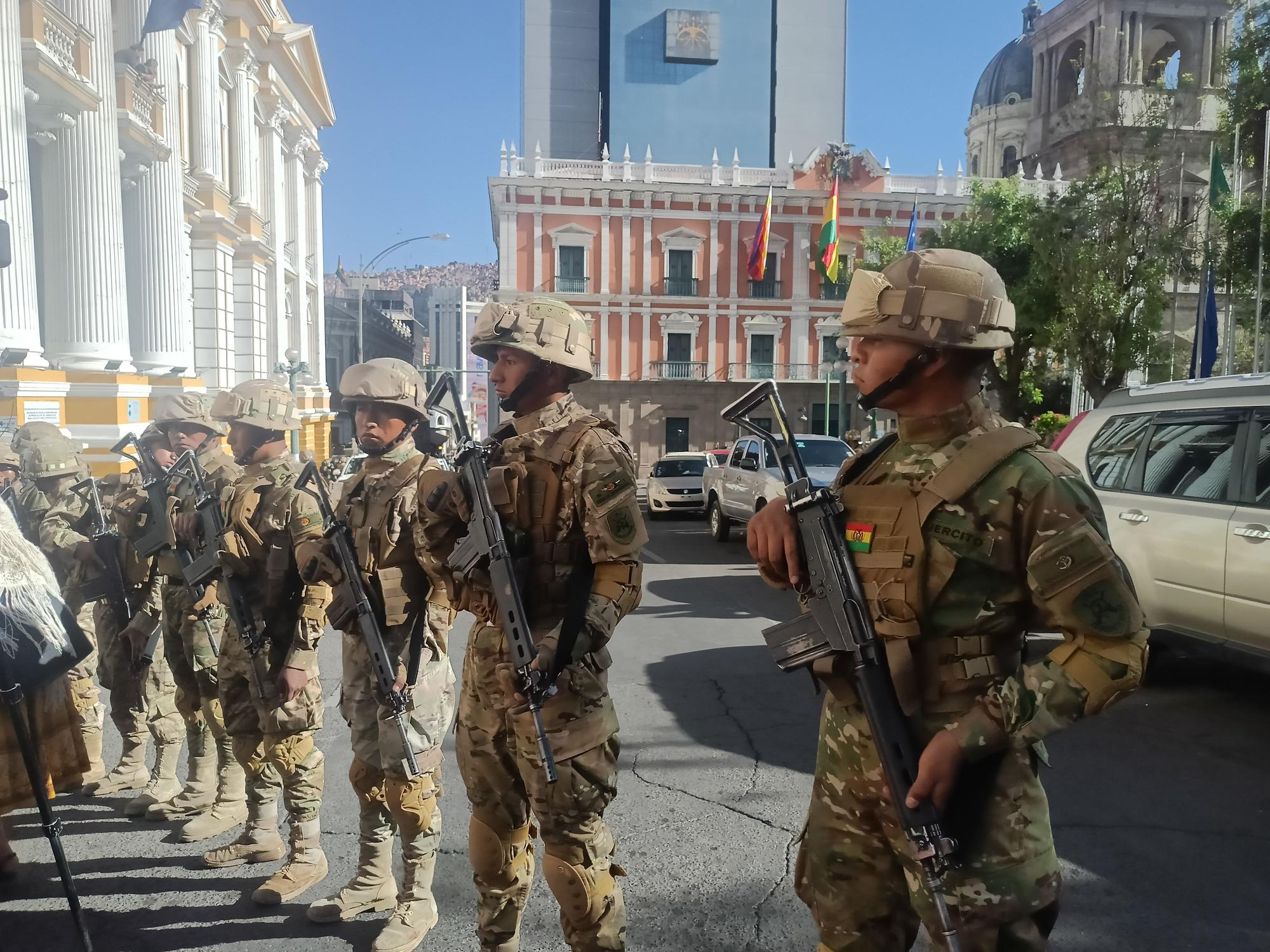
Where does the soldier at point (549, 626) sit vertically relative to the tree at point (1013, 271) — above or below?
below

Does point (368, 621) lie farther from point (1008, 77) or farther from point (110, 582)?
point (1008, 77)

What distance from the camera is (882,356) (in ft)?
6.15

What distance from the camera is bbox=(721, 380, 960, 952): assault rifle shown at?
172 cm

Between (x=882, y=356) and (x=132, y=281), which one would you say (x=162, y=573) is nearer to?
(x=882, y=356)

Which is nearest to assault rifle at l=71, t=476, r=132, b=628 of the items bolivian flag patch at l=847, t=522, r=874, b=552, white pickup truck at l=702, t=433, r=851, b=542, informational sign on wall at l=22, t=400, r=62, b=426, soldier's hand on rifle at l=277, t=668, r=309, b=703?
soldier's hand on rifle at l=277, t=668, r=309, b=703

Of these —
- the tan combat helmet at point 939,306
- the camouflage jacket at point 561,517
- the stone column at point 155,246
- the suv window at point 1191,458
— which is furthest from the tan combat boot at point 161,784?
the stone column at point 155,246

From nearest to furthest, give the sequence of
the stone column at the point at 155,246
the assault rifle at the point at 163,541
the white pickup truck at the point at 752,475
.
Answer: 1. the assault rifle at the point at 163,541
2. the white pickup truck at the point at 752,475
3. the stone column at the point at 155,246

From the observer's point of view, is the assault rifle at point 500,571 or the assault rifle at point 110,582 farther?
the assault rifle at point 110,582

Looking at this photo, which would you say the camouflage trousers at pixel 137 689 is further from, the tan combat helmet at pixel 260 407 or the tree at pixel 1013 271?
the tree at pixel 1013 271

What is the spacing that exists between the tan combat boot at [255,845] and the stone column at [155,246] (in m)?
13.3

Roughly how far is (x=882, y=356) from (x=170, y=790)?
3.99m

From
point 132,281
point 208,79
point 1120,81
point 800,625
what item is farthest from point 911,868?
point 1120,81

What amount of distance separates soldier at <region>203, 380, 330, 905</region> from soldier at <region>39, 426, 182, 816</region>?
811 millimetres

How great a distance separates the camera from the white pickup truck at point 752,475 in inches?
467
